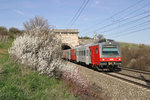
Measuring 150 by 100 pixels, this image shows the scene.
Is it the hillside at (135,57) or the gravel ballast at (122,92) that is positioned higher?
the hillside at (135,57)

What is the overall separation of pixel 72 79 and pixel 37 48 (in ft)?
12.2

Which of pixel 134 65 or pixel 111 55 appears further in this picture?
pixel 134 65

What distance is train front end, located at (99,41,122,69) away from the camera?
13.6 m

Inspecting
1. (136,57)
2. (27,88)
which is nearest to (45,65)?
(27,88)

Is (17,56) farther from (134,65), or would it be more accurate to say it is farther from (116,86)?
(134,65)

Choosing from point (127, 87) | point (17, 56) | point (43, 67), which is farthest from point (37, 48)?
point (127, 87)

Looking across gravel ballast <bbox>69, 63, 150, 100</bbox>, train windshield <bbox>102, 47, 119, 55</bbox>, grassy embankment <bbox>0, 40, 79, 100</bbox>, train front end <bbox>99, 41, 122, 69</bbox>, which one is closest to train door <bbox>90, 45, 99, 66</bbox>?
train front end <bbox>99, 41, 122, 69</bbox>

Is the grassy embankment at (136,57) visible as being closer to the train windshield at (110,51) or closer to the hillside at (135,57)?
the hillside at (135,57)

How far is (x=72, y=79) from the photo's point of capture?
7910 millimetres

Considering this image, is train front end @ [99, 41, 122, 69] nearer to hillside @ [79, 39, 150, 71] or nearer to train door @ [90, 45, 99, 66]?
train door @ [90, 45, 99, 66]

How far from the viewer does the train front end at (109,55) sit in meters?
13.6

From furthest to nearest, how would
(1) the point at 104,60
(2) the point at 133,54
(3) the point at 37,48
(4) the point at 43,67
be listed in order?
(2) the point at 133,54
(1) the point at 104,60
(3) the point at 37,48
(4) the point at 43,67

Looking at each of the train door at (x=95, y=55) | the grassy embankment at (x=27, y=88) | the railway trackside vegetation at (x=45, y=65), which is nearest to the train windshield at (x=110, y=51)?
the train door at (x=95, y=55)

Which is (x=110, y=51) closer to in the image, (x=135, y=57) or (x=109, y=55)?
(x=109, y=55)
